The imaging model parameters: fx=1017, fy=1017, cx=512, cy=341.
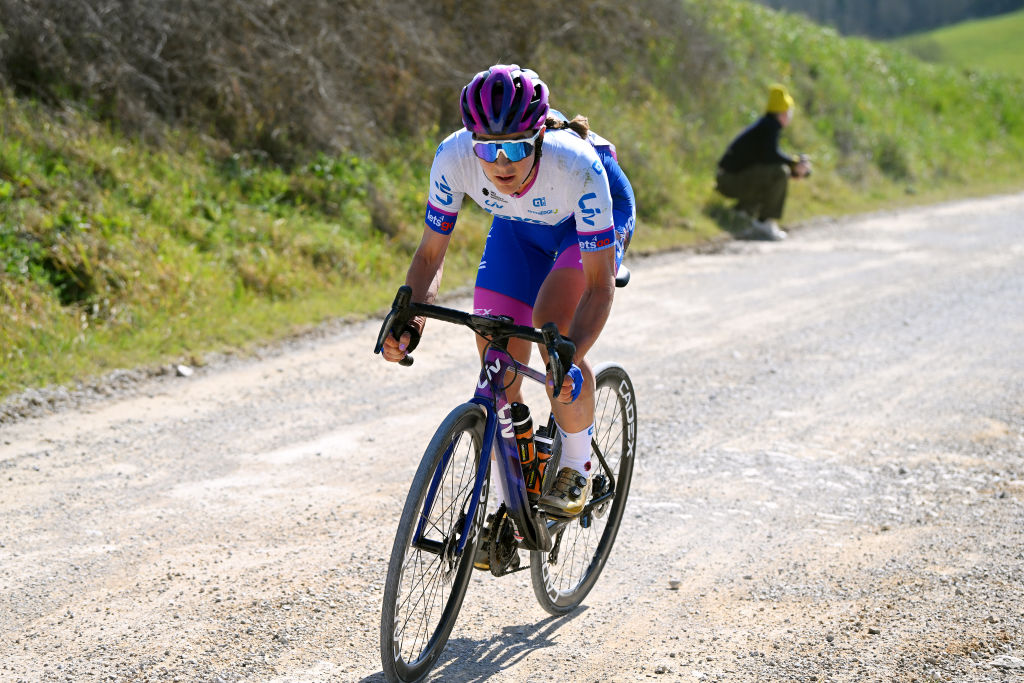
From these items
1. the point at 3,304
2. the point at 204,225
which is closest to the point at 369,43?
the point at 204,225

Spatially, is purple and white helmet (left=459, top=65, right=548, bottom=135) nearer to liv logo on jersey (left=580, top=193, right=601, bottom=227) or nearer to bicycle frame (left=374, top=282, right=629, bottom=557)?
liv logo on jersey (left=580, top=193, right=601, bottom=227)

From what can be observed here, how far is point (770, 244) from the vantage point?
45.5 ft

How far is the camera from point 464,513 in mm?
3748

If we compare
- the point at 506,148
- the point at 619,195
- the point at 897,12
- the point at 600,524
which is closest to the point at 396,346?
the point at 506,148

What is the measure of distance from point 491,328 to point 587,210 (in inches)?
22.6

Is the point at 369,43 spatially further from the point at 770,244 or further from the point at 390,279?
the point at 770,244

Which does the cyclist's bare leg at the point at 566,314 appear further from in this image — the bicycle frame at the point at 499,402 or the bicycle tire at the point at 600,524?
the bicycle tire at the point at 600,524

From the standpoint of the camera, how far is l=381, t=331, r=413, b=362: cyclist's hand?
3.66 meters

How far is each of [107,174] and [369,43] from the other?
476 cm

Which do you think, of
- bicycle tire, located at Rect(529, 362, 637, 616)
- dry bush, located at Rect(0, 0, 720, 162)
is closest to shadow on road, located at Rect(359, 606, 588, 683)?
bicycle tire, located at Rect(529, 362, 637, 616)

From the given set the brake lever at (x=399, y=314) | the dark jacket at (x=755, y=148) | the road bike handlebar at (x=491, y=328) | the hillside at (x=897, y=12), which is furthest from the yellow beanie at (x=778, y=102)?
the hillside at (x=897, y=12)

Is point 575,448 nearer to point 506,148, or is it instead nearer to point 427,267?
point 427,267

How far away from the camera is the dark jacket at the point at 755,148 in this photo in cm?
1462

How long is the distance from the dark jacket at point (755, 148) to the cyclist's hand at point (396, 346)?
464 inches
